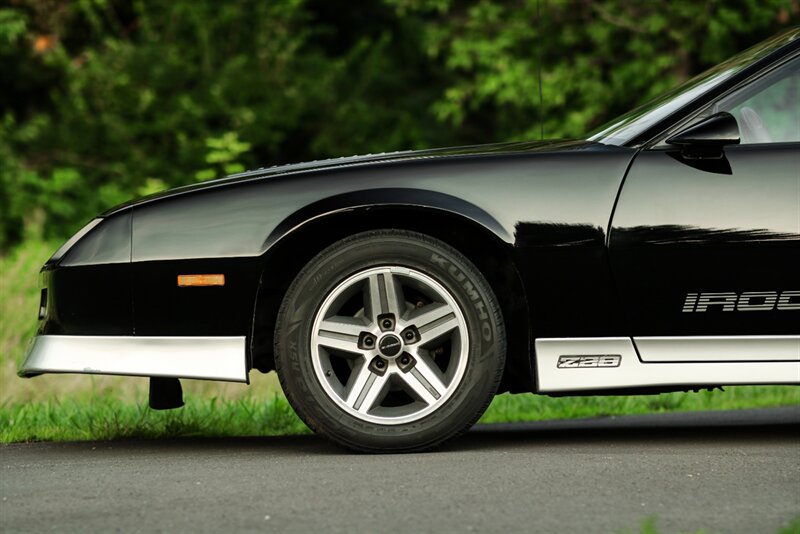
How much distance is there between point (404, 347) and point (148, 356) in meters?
0.95

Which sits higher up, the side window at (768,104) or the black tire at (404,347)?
the side window at (768,104)

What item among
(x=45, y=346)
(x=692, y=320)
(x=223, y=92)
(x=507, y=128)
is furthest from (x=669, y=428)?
(x=507, y=128)

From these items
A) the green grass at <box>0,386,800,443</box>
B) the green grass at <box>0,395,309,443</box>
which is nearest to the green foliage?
the green grass at <box>0,386,800,443</box>

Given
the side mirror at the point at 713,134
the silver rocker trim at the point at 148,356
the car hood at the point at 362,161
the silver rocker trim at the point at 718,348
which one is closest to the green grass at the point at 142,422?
the silver rocker trim at the point at 148,356

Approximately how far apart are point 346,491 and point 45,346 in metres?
1.53

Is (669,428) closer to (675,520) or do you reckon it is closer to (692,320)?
(692,320)

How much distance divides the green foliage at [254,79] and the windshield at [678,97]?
10.4m

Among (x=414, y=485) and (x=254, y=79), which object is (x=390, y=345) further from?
(x=254, y=79)

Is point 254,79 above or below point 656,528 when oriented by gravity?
above

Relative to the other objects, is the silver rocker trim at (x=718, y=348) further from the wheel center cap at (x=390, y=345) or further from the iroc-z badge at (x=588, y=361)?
the wheel center cap at (x=390, y=345)

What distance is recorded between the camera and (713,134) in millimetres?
4820

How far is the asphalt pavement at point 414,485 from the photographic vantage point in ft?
12.1

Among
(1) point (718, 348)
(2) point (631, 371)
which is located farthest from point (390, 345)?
(1) point (718, 348)

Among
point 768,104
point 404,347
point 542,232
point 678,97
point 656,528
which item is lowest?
point 656,528
